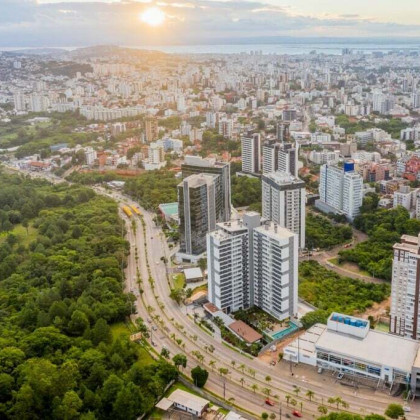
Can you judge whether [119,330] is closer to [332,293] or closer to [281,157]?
[332,293]

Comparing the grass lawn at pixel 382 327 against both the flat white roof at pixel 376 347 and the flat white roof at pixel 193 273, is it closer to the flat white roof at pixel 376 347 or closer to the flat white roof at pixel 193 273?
the flat white roof at pixel 376 347

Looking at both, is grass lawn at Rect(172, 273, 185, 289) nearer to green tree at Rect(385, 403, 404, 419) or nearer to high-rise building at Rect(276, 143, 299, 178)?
green tree at Rect(385, 403, 404, 419)

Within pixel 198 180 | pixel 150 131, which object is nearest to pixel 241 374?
pixel 198 180

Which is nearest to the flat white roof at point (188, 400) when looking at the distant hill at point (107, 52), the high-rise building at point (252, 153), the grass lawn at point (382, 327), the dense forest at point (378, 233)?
the grass lawn at point (382, 327)

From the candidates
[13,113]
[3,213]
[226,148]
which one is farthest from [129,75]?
[3,213]

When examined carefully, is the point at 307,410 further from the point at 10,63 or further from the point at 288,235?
the point at 10,63

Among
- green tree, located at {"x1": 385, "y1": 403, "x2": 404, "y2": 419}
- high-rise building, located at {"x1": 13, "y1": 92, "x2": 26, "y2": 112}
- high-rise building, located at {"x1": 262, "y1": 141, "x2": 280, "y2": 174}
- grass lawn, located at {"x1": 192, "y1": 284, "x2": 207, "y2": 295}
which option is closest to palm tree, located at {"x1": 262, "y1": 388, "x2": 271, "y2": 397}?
green tree, located at {"x1": 385, "y1": 403, "x2": 404, "y2": 419}
